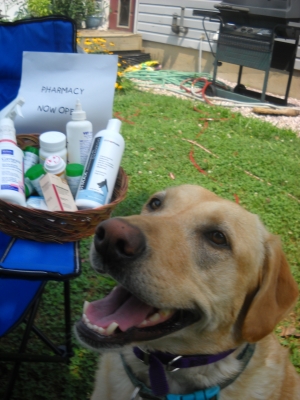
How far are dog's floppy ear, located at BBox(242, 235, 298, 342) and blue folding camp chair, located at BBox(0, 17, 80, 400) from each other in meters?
0.80

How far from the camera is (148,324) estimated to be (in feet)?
5.92

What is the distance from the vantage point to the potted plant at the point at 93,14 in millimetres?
11000

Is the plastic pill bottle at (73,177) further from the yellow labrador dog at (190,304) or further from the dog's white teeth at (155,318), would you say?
the dog's white teeth at (155,318)

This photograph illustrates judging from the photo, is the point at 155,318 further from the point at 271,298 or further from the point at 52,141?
the point at 52,141

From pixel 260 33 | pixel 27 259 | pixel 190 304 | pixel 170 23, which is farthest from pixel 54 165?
pixel 170 23

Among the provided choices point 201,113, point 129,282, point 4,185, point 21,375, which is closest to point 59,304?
point 21,375

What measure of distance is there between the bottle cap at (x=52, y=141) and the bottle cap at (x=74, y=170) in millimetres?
134

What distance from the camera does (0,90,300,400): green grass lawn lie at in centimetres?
289

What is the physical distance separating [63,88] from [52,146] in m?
0.43

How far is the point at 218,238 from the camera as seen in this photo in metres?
1.99

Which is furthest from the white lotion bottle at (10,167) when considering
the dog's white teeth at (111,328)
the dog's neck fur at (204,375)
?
the dog's neck fur at (204,375)

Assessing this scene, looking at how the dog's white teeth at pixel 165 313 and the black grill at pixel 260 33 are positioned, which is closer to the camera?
the dog's white teeth at pixel 165 313

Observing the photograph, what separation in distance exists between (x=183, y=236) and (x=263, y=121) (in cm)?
597

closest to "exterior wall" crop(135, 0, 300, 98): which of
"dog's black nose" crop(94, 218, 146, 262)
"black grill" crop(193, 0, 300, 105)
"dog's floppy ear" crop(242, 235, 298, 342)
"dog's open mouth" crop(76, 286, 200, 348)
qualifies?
"black grill" crop(193, 0, 300, 105)
